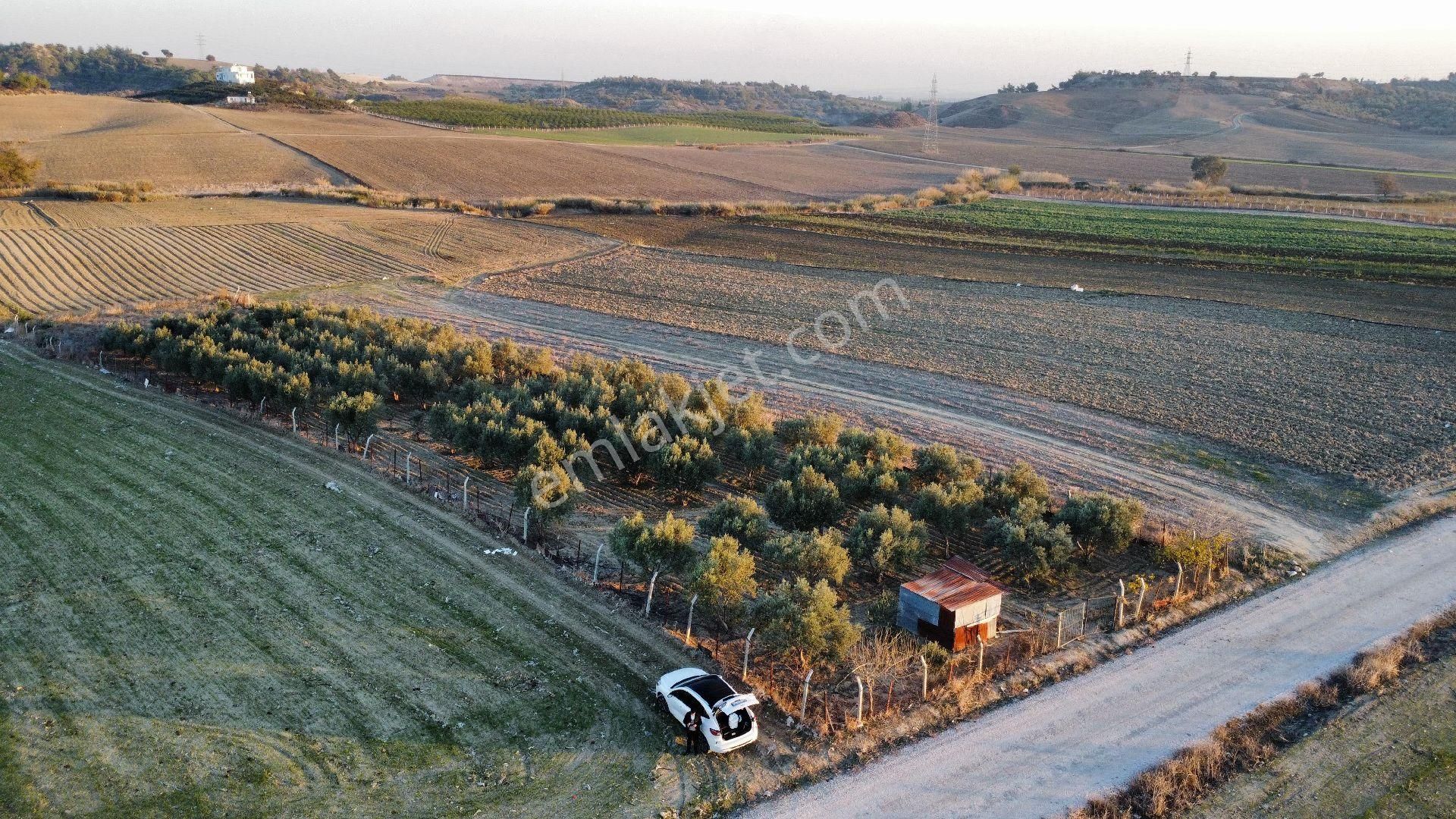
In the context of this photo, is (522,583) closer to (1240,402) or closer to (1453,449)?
(1240,402)

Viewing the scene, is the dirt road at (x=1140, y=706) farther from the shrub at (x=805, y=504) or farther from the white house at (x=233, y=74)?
the white house at (x=233, y=74)

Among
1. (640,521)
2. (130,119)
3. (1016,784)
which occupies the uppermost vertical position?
(130,119)

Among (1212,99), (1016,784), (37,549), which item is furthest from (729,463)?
(1212,99)

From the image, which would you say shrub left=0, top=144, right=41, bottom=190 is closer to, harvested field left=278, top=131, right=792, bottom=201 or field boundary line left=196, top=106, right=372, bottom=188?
field boundary line left=196, top=106, right=372, bottom=188

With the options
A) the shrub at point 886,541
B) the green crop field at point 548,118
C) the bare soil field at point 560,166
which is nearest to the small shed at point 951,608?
the shrub at point 886,541

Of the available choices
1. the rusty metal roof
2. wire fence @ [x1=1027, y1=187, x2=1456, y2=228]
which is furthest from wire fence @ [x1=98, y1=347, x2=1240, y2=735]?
wire fence @ [x1=1027, y1=187, x2=1456, y2=228]

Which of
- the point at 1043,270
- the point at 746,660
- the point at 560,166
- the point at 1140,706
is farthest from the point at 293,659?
the point at 560,166

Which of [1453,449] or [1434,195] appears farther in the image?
[1434,195]
